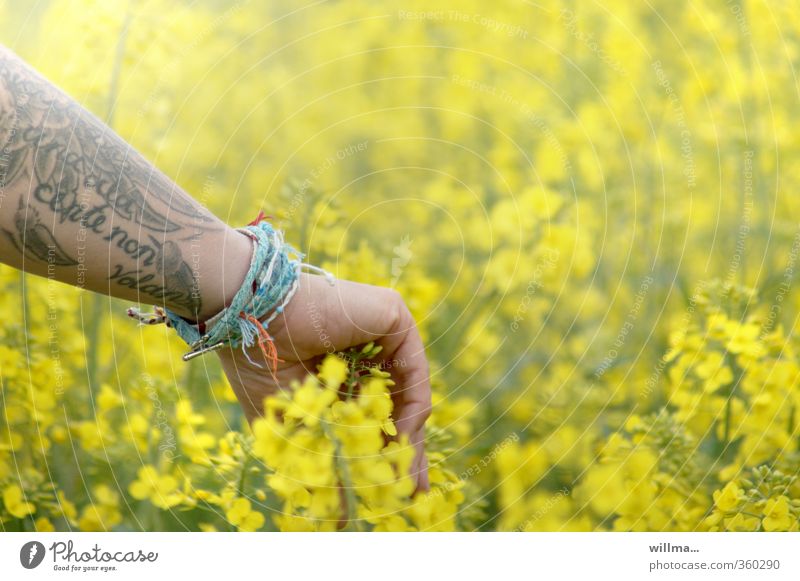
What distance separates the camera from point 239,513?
1.10 metres

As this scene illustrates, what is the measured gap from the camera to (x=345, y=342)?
41.6 inches

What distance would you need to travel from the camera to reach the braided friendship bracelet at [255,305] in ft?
3.27

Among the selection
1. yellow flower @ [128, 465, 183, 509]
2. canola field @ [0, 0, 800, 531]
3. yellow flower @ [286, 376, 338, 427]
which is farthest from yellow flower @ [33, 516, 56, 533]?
yellow flower @ [286, 376, 338, 427]

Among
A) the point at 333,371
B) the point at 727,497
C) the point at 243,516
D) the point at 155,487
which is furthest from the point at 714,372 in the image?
the point at 155,487

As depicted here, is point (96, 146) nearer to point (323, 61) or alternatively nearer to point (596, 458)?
point (323, 61)

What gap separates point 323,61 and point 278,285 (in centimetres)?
68

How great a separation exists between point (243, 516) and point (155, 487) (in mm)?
137

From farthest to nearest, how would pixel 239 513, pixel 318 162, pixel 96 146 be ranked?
pixel 318 162
pixel 239 513
pixel 96 146

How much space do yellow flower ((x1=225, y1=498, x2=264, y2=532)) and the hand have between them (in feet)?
0.44

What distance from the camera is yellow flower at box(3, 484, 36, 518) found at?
50.2 inches

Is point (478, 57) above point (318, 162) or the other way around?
above

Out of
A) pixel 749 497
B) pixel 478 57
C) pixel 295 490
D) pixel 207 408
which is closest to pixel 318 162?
pixel 478 57

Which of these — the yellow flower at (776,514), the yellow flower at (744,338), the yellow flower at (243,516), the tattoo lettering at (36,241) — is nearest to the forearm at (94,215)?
the tattoo lettering at (36,241)
